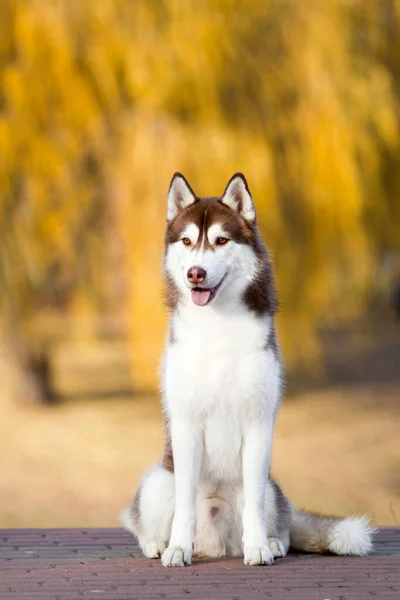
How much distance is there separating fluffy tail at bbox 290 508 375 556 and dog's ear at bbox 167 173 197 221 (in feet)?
4.50

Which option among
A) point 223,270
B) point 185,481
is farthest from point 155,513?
point 223,270

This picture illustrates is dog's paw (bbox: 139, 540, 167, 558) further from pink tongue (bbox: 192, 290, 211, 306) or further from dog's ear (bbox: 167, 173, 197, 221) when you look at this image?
dog's ear (bbox: 167, 173, 197, 221)

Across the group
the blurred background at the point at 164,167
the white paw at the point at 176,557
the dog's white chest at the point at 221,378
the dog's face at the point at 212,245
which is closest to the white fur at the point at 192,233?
the dog's face at the point at 212,245

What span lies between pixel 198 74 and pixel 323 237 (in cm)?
235

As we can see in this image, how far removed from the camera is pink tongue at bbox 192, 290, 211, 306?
153 inches

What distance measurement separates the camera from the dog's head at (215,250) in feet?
12.8

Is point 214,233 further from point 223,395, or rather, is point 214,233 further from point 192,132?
point 192,132

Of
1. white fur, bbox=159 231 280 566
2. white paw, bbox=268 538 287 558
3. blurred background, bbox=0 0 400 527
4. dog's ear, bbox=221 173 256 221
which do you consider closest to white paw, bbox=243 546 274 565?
white fur, bbox=159 231 280 566

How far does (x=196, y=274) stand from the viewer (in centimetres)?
383

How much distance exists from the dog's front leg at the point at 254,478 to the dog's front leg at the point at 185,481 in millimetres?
190

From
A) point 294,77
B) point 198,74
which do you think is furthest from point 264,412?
point 294,77

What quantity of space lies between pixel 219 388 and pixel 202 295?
0.35 meters

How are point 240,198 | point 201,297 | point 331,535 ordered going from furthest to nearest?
1. point 331,535
2. point 240,198
3. point 201,297

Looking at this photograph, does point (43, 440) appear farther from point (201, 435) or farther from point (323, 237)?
point (201, 435)
